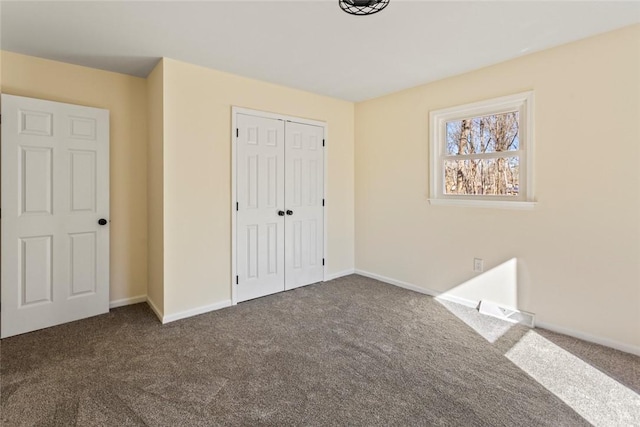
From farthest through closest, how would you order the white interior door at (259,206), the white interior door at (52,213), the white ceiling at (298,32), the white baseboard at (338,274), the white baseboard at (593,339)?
the white baseboard at (338,274) → the white interior door at (259,206) → the white interior door at (52,213) → the white baseboard at (593,339) → the white ceiling at (298,32)

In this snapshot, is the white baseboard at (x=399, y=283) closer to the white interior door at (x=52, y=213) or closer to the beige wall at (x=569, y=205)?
the beige wall at (x=569, y=205)

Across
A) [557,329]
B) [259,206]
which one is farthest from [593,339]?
[259,206]

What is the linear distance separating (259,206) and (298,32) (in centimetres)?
183

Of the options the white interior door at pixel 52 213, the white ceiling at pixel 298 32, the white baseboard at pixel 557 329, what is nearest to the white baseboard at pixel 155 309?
the white interior door at pixel 52 213

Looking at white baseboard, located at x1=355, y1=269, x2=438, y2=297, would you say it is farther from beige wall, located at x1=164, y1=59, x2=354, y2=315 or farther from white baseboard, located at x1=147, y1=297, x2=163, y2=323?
white baseboard, located at x1=147, y1=297, x2=163, y2=323

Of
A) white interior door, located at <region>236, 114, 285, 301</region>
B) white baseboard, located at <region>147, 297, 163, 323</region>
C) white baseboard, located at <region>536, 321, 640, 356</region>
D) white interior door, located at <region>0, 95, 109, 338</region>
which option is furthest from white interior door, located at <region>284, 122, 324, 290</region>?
white baseboard, located at <region>536, 321, 640, 356</region>

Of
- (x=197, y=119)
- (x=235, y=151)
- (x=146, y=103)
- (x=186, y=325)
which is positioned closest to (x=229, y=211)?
(x=235, y=151)

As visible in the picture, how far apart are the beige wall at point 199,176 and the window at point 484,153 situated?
1.98 meters

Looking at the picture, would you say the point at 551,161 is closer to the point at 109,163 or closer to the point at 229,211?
the point at 229,211

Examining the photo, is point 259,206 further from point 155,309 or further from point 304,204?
point 155,309

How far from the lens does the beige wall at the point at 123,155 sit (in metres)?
3.07

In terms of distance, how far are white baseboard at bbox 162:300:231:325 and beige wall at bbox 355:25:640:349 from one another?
234 centimetres

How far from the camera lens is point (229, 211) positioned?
3.33m

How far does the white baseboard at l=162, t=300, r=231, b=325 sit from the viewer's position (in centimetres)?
294
